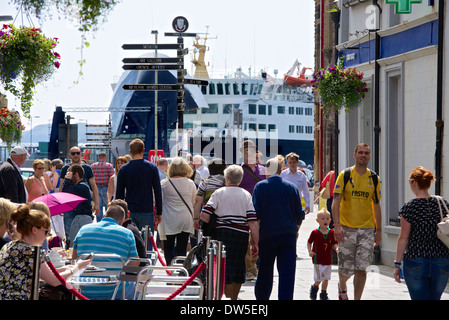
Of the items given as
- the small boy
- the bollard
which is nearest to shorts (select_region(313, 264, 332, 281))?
the small boy

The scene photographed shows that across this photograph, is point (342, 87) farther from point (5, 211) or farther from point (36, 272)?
point (36, 272)

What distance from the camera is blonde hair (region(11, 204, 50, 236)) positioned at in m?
5.70

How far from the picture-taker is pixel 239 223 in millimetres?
8773

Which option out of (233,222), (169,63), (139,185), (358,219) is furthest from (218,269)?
(169,63)

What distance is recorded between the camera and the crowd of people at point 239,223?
21.1 feet

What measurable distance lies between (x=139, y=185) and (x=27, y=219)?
198 inches

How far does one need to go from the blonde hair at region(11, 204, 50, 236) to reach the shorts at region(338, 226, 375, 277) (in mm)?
4210

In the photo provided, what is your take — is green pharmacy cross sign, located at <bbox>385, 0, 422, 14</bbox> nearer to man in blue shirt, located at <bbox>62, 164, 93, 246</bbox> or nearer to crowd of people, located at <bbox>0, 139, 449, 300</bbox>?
crowd of people, located at <bbox>0, 139, 449, 300</bbox>

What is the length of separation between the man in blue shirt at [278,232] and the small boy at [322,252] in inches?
49.4
